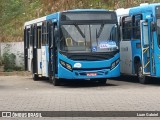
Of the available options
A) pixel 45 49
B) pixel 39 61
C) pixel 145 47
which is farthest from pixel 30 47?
pixel 145 47

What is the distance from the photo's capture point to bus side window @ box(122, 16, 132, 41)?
25834 mm

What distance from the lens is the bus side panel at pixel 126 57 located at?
2581 centimetres

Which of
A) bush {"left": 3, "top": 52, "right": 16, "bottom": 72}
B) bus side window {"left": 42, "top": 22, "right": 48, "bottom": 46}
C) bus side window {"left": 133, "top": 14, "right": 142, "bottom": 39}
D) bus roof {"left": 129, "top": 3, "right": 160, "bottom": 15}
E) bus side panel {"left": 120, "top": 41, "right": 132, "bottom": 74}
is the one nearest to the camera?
bus roof {"left": 129, "top": 3, "right": 160, "bottom": 15}

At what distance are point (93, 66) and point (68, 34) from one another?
5.53 ft

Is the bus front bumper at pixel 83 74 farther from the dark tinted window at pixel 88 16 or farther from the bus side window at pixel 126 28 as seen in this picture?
the bus side window at pixel 126 28

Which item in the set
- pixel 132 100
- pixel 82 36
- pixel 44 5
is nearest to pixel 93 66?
pixel 82 36

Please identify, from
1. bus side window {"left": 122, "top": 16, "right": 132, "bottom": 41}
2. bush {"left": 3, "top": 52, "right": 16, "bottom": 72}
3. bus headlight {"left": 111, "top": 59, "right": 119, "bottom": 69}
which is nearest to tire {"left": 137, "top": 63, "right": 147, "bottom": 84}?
bus headlight {"left": 111, "top": 59, "right": 119, "bottom": 69}

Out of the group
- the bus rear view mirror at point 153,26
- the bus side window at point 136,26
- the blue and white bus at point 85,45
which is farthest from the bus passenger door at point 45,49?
the bus rear view mirror at point 153,26

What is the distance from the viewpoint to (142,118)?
41.5 feet

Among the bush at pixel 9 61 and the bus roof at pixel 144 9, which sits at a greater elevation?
the bus roof at pixel 144 9

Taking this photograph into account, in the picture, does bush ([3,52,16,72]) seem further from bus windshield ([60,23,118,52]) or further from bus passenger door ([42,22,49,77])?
bus windshield ([60,23,118,52])

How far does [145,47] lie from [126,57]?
9.37 ft

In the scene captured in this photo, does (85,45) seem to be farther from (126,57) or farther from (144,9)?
(126,57)

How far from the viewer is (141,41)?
23.8 metres
